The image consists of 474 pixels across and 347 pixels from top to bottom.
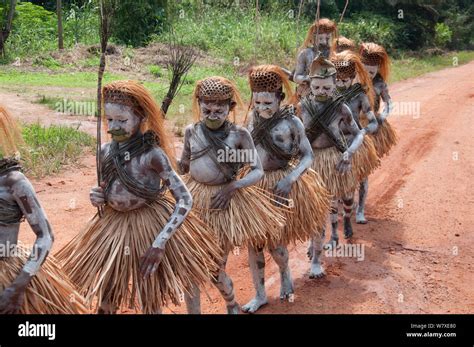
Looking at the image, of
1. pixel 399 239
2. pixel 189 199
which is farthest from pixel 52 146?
pixel 189 199

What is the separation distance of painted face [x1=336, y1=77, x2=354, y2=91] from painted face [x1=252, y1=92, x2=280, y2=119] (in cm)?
176

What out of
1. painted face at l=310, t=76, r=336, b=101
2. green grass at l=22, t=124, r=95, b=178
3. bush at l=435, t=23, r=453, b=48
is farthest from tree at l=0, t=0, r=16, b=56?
bush at l=435, t=23, r=453, b=48

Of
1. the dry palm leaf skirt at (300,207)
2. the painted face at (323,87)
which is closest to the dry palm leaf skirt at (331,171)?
the painted face at (323,87)

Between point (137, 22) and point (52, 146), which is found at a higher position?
point (137, 22)

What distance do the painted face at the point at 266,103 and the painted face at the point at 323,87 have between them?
89 cm

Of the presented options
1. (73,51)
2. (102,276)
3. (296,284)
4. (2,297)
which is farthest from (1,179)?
(73,51)

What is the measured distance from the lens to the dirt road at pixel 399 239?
5.61m

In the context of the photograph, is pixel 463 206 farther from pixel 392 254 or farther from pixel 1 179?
pixel 1 179

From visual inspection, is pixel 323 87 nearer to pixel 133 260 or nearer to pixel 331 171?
pixel 331 171

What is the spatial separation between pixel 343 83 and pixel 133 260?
143 inches

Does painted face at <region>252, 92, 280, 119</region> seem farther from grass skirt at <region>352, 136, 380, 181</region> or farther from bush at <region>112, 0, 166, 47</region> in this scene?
bush at <region>112, 0, 166, 47</region>

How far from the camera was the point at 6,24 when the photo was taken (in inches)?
629

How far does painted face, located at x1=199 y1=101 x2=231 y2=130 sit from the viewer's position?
457 cm

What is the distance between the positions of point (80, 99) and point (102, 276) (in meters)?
9.31
